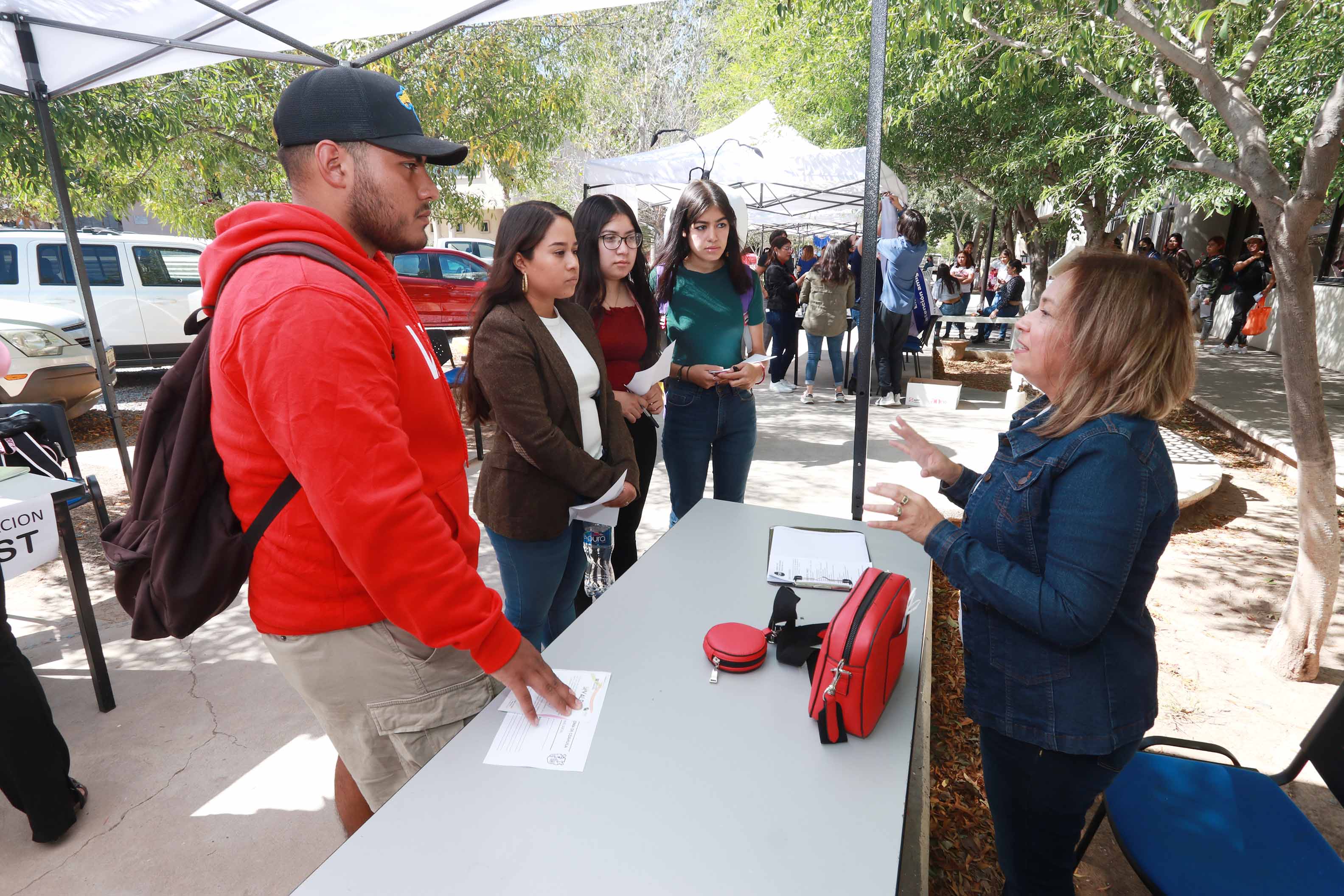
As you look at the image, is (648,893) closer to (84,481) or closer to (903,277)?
(84,481)

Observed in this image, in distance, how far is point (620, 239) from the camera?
280 cm

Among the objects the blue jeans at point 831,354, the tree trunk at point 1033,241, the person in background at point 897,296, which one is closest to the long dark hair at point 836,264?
the person in background at point 897,296

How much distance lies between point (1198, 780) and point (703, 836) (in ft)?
4.86

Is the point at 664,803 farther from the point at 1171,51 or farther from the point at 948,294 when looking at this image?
the point at 948,294

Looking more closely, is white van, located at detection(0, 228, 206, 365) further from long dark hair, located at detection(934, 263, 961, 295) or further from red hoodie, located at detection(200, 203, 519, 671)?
long dark hair, located at detection(934, 263, 961, 295)

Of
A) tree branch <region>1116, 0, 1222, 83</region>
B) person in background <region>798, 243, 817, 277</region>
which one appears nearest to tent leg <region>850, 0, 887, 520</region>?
tree branch <region>1116, 0, 1222, 83</region>

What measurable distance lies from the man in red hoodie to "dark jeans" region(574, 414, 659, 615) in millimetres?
1549

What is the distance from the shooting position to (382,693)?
1439 millimetres

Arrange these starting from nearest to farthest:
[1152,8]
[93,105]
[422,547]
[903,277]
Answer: [422,547]
[1152,8]
[93,105]
[903,277]

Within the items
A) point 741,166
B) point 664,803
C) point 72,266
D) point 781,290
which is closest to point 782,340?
point 781,290

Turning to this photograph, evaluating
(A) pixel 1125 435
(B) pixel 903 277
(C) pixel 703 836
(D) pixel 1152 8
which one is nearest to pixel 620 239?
(A) pixel 1125 435

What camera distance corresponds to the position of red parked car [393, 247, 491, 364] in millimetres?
11695

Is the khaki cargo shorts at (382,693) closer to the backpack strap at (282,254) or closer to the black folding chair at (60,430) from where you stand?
the backpack strap at (282,254)

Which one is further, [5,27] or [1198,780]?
[5,27]
